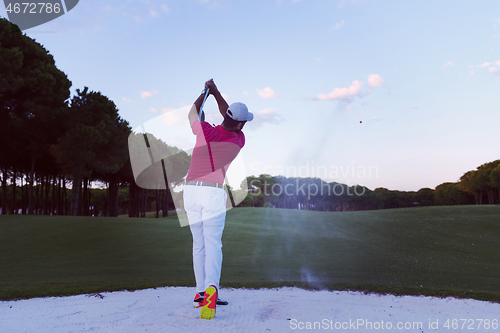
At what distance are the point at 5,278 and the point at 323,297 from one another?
6.62 meters

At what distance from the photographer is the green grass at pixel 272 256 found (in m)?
6.63

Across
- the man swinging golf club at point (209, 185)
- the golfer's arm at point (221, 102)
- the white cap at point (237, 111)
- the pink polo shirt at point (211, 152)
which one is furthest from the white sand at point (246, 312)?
the golfer's arm at point (221, 102)

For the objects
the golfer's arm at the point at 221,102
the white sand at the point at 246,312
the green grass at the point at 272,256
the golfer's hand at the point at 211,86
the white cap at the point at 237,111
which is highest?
the golfer's hand at the point at 211,86

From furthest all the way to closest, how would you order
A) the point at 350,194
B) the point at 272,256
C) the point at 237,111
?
the point at 350,194
the point at 272,256
the point at 237,111

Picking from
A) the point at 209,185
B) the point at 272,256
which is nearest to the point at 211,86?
the point at 209,185

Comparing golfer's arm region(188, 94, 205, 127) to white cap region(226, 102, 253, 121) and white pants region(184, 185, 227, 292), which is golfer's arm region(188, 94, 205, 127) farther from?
white pants region(184, 185, 227, 292)

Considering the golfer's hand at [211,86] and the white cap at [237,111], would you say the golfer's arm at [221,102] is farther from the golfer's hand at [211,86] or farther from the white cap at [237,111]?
the white cap at [237,111]

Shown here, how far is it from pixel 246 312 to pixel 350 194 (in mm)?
66622

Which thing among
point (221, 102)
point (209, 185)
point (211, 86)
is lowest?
point (209, 185)

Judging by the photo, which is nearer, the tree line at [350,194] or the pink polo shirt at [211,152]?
the pink polo shirt at [211,152]

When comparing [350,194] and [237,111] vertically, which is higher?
[237,111]

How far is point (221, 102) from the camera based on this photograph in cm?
436

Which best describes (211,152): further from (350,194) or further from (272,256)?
(350,194)

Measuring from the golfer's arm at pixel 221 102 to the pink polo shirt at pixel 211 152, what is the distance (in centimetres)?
30
